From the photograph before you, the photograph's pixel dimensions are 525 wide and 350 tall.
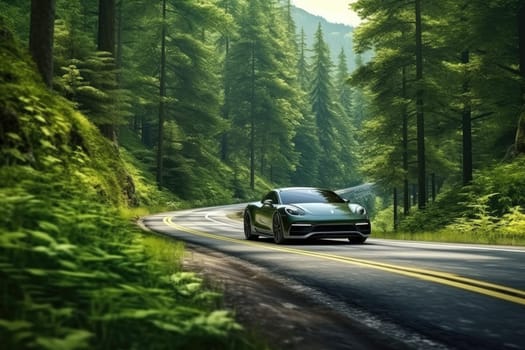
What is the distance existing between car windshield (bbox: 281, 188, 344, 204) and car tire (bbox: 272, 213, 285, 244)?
A: 0.46 m

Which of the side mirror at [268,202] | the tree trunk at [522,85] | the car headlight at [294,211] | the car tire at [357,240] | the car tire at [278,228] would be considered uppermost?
the tree trunk at [522,85]

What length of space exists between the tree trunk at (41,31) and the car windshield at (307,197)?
7.39 meters

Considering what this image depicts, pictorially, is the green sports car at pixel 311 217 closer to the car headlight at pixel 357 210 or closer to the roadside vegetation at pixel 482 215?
the car headlight at pixel 357 210

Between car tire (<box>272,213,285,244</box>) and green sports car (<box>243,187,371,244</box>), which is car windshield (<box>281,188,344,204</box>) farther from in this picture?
car tire (<box>272,213,285,244</box>)

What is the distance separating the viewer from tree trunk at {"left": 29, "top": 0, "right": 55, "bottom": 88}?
16562mm

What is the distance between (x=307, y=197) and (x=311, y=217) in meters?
1.28

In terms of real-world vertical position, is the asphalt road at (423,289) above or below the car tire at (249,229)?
below

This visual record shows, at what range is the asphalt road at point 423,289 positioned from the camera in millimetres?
4759

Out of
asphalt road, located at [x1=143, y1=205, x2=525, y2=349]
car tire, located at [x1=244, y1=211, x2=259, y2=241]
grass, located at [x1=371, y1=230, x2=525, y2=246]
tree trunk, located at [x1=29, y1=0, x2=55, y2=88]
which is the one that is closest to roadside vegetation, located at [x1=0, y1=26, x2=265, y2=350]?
asphalt road, located at [x1=143, y1=205, x2=525, y2=349]

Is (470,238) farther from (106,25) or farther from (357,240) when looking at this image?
(106,25)

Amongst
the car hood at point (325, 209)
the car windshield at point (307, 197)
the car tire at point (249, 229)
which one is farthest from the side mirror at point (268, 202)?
the car tire at point (249, 229)

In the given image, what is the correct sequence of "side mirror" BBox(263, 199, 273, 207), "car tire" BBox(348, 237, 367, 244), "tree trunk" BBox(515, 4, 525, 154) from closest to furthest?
"car tire" BBox(348, 237, 367, 244)
"side mirror" BBox(263, 199, 273, 207)
"tree trunk" BBox(515, 4, 525, 154)

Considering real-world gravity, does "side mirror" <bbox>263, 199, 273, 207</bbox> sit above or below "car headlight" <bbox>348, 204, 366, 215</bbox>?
above

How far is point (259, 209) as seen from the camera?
1561cm
